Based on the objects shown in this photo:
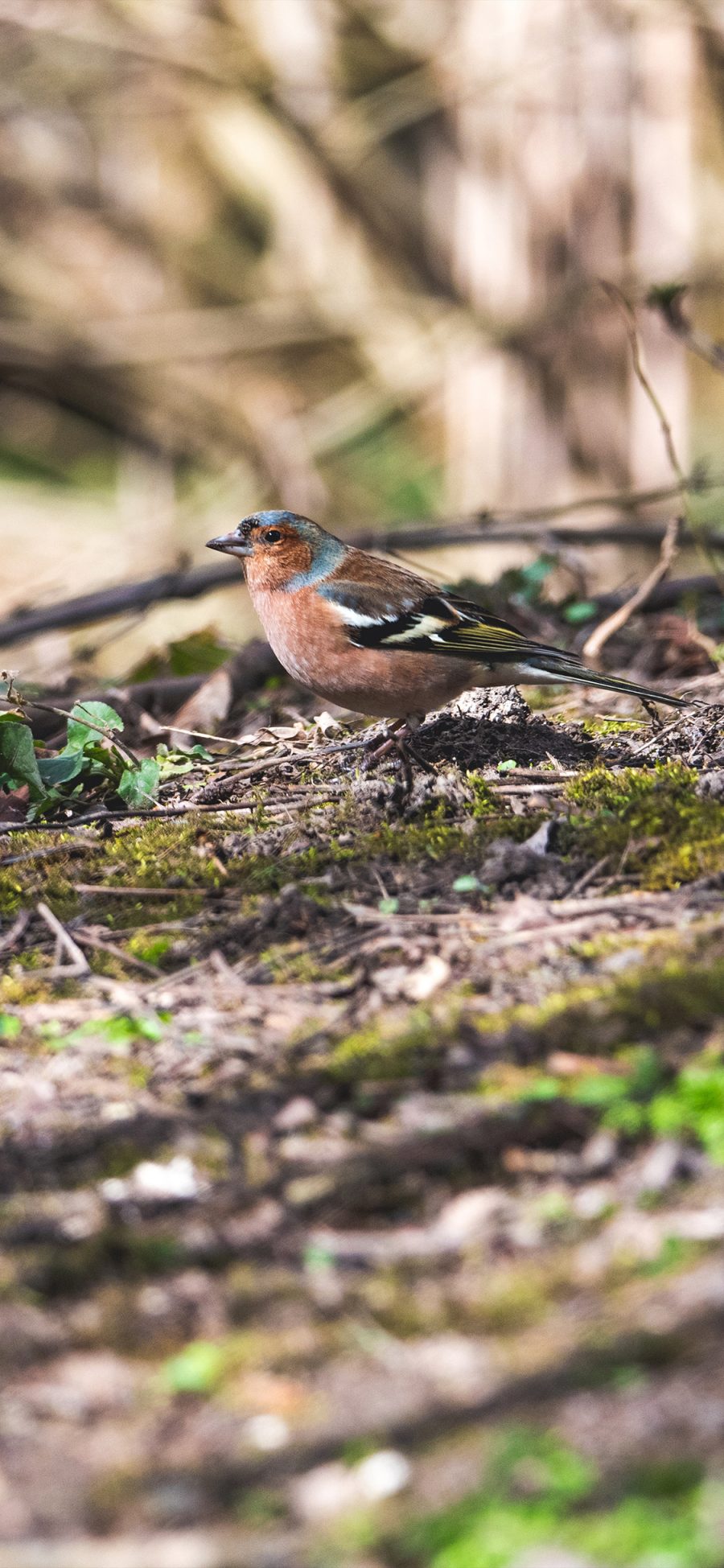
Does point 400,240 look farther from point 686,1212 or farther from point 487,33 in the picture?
point 686,1212

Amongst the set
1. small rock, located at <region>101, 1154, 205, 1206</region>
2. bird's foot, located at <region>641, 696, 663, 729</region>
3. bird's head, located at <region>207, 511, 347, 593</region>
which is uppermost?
bird's head, located at <region>207, 511, 347, 593</region>

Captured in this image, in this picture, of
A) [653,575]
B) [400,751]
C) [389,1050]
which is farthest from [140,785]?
[653,575]

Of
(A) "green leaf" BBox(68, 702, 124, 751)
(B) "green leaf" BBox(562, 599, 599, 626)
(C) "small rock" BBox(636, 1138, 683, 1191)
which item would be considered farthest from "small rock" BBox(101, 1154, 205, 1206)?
(B) "green leaf" BBox(562, 599, 599, 626)

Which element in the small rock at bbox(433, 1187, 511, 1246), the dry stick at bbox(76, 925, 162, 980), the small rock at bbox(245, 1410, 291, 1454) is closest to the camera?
the small rock at bbox(245, 1410, 291, 1454)

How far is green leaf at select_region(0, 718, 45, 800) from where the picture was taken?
436 centimetres

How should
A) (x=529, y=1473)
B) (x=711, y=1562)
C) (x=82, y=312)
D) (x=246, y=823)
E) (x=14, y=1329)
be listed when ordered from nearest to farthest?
1. (x=711, y=1562)
2. (x=529, y=1473)
3. (x=14, y=1329)
4. (x=246, y=823)
5. (x=82, y=312)

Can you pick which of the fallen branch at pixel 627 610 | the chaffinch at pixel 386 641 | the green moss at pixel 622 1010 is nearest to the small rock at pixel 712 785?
the chaffinch at pixel 386 641

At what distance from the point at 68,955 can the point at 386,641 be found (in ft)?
5.73

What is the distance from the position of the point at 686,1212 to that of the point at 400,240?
40.4 feet

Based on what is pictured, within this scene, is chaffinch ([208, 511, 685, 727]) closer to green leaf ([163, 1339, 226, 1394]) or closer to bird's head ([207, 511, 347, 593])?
bird's head ([207, 511, 347, 593])

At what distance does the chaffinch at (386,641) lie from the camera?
15.4ft

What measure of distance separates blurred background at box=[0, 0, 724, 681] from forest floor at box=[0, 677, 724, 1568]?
262 inches

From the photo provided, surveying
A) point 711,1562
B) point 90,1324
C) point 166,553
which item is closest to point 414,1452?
point 711,1562

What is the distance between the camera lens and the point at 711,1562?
1646 millimetres
